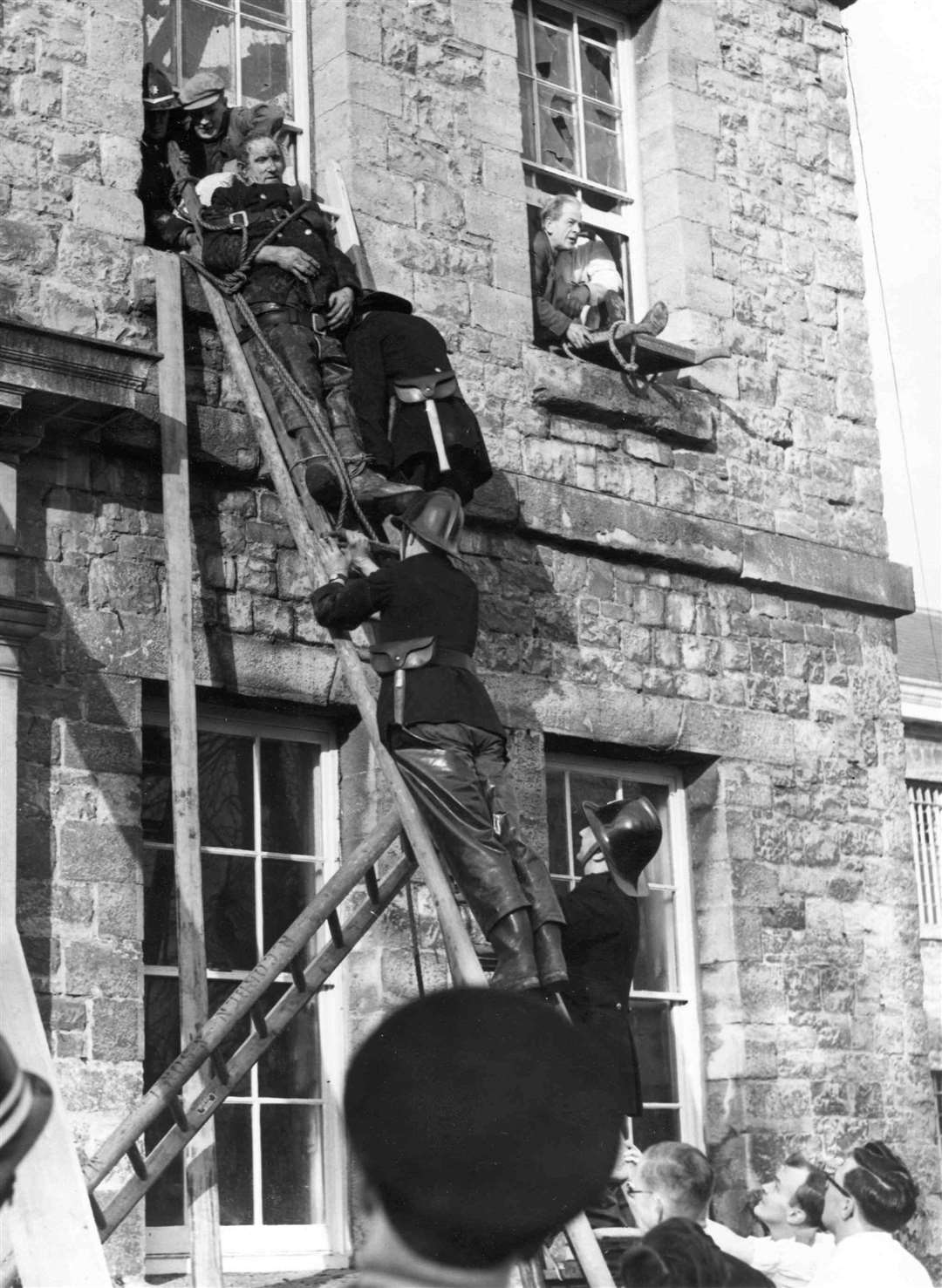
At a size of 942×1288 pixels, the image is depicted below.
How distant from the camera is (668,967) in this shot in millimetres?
8938

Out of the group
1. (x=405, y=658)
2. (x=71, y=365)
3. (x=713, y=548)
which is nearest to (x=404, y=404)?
(x=71, y=365)

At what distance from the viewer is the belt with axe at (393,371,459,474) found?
23.9 feet

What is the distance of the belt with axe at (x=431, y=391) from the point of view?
7.29 metres

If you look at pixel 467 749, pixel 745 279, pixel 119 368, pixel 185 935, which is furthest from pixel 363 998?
pixel 745 279

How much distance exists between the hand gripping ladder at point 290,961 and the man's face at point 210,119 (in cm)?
137

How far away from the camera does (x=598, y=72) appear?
1006cm

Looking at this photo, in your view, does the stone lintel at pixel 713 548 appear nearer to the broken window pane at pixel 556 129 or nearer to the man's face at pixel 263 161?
the man's face at pixel 263 161

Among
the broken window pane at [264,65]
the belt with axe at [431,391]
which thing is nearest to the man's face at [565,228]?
the broken window pane at [264,65]

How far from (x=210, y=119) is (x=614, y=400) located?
2193mm

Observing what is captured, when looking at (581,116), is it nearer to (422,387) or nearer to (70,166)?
(422,387)

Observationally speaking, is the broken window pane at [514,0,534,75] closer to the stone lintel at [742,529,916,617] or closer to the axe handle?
the stone lintel at [742,529,916,617]

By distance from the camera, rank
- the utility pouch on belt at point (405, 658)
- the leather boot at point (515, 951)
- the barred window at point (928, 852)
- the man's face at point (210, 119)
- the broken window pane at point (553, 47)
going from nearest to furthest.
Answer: the leather boot at point (515, 951), the utility pouch on belt at point (405, 658), the man's face at point (210, 119), the broken window pane at point (553, 47), the barred window at point (928, 852)

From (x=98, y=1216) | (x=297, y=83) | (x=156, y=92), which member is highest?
(x=297, y=83)

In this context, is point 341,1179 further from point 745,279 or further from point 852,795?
point 745,279
